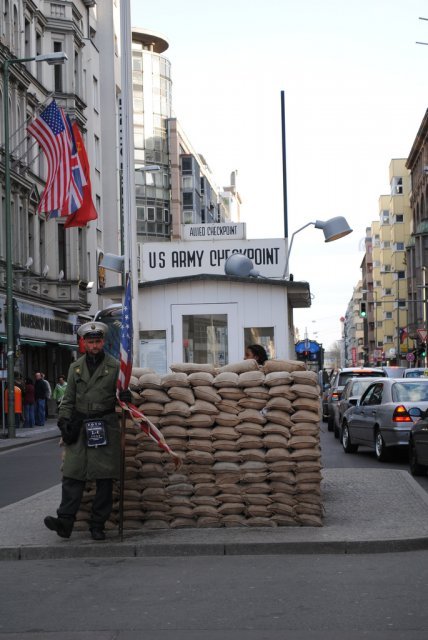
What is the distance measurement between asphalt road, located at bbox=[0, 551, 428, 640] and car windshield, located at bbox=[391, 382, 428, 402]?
11.2m

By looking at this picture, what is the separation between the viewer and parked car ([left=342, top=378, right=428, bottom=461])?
2027cm

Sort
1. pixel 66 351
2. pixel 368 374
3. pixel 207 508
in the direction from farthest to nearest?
pixel 66 351
pixel 368 374
pixel 207 508

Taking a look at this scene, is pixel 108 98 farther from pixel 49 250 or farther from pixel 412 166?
pixel 412 166

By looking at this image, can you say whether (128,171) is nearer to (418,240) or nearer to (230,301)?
(230,301)

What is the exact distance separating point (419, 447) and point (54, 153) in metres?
15.8

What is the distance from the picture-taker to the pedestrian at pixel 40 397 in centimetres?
4059

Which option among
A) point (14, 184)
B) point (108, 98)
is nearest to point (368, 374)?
point (14, 184)

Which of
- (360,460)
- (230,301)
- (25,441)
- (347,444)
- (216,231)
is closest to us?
(230,301)

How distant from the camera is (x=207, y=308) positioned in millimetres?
13812

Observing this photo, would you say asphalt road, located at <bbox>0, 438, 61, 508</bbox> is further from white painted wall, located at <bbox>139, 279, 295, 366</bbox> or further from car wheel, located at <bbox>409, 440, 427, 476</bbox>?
car wheel, located at <bbox>409, 440, 427, 476</bbox>

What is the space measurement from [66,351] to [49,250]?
6414 mm

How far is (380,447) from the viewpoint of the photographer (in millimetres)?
21125

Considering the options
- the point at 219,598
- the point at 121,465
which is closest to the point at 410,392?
the point at 121,465

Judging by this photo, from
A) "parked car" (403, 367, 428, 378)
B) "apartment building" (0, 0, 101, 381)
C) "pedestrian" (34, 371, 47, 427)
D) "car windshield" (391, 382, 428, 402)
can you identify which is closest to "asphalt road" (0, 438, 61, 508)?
"car windshield" (391, 382, 428, 402)
